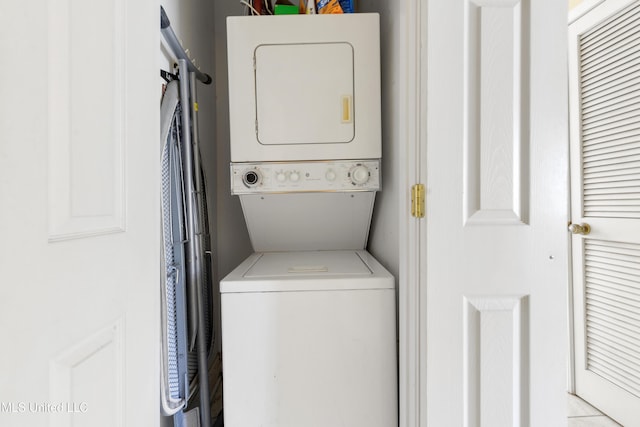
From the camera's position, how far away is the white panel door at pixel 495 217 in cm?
99

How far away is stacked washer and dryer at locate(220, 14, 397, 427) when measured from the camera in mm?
1158

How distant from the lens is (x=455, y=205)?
3.27ft

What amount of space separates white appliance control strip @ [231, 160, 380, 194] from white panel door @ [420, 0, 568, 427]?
0.52m

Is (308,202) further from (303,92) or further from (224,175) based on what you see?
(224,175)

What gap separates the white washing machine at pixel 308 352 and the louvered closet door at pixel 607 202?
1.60 m

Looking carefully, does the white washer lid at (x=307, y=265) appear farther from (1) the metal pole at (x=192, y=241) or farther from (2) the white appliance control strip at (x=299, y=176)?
(2) the white appliance control strip at (x=299, y=176)

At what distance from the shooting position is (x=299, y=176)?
149cm

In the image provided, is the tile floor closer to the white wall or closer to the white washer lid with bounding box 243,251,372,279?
the white washer lid with bounding box 243,251,372,279

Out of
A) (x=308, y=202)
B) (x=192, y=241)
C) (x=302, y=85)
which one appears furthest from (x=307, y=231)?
(x=302, y=85)

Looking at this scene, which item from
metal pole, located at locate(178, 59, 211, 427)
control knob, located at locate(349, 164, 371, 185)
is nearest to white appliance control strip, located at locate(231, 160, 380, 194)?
control knob, located at locate(349, 164, 371, 185)
